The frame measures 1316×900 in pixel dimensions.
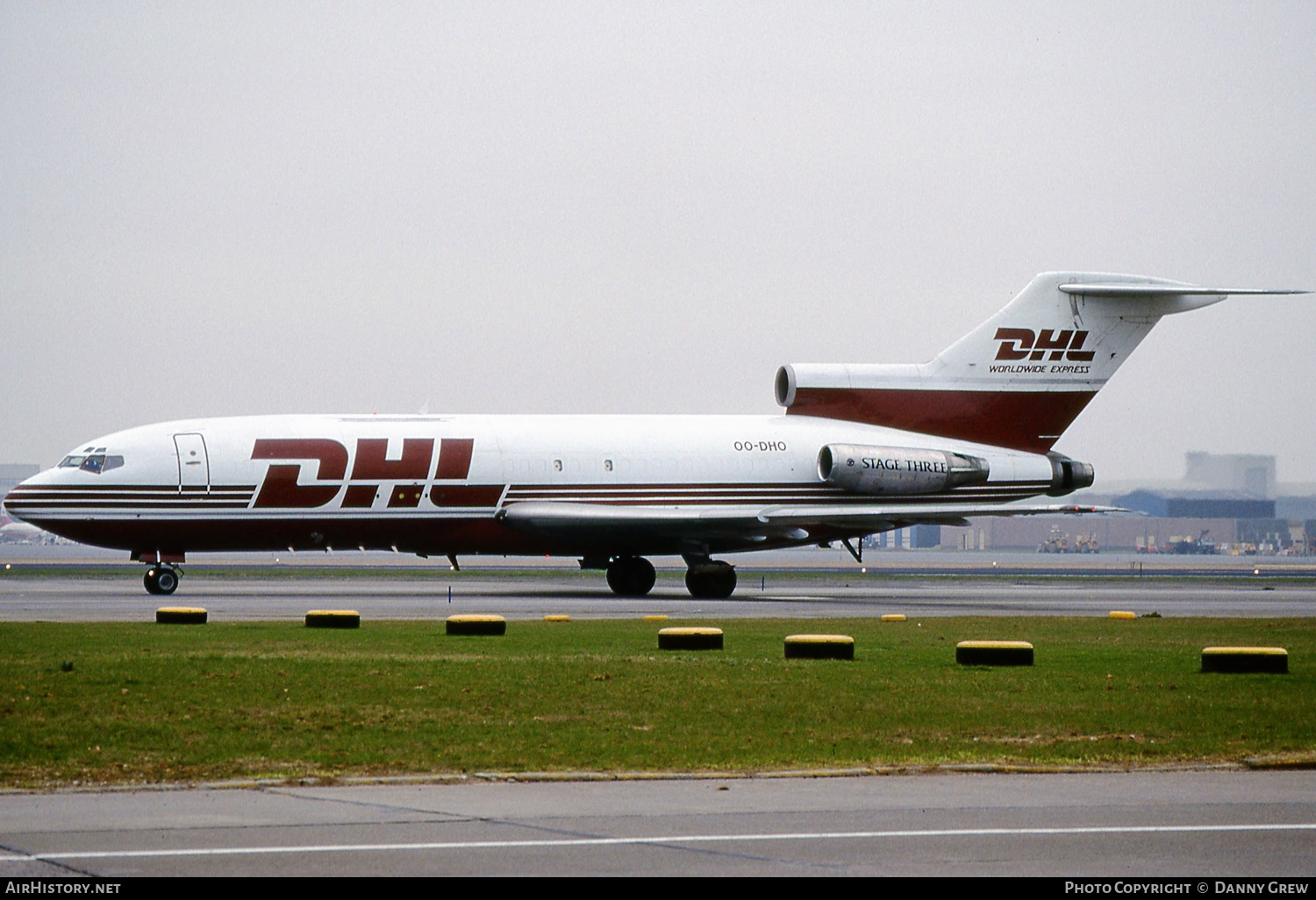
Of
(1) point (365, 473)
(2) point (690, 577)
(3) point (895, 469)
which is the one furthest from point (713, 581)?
(1) point (365, 473)

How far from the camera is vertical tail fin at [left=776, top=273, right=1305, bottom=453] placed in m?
51.9

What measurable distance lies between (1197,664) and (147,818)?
1656cm

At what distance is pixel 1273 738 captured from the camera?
52.4 ft

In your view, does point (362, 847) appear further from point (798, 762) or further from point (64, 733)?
point (64, 733)

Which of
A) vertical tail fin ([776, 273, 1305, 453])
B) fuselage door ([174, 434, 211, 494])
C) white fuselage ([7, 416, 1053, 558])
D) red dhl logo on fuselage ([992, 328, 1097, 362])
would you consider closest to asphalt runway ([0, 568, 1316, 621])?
white fuselage ([7, 416, 1053, 558])

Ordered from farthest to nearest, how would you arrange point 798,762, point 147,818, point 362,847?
point 798,762 < point 147,818 < point 362,847

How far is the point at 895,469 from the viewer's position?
4950cm

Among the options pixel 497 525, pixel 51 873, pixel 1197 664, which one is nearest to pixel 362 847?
pixel 51 873

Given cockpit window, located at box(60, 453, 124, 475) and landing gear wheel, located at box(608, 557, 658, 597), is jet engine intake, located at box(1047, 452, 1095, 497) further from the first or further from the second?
cockpit window, located at box(60, 453, 124, 475)

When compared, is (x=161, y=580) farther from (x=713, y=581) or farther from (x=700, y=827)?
(x=700, y=827)

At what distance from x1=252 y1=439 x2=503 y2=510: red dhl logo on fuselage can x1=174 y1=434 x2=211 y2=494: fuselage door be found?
4.34ft

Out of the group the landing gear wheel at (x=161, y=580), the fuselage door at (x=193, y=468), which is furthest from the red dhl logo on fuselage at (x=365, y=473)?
the landing gear wheel at (x=161, y=580)

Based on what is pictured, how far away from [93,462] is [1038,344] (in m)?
28.8

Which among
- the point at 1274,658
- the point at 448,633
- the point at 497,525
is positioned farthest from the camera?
the point at 497,525
